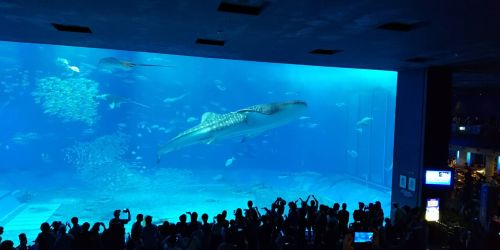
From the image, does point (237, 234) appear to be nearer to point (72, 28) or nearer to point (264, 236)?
point (264, 236)

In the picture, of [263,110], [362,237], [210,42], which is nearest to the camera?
[362,237]

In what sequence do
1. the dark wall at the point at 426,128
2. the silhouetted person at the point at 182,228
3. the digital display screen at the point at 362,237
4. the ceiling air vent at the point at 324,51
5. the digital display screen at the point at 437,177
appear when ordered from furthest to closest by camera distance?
1. the dark wall at the point at 426,128
2. the digital display screen at the point at 437,177
3. the ceiling air vent at the point at 324,51
4. the silhouetted person at the point at 182,228
5. the digital display screen at the point at 362,237

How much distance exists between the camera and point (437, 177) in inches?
359

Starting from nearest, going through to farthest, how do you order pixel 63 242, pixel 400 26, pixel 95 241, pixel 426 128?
1. pixel 63 242
2. pixel 95 241
3. pixel 400 26
4. pixel 426 128

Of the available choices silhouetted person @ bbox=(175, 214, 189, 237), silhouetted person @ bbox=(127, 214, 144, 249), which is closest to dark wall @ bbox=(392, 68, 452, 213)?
silhouetted person @ bbox=(175, 214, 189, 237)

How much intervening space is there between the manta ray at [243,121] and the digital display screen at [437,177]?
4188 mm

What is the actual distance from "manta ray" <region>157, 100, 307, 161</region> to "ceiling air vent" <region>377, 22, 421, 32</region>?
18.3ft

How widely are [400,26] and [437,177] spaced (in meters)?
5.23

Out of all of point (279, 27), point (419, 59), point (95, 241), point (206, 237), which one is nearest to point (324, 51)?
point (419, 59)

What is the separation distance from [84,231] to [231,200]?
57.7 feet

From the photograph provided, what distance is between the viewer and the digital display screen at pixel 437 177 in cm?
909

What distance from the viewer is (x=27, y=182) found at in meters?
31.2

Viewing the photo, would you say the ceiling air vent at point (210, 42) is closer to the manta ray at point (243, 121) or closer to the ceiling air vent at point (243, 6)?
the ceiling air vent at point (243, 6)

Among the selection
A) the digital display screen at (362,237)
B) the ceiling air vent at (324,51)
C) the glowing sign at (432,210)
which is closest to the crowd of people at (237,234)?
the digital display screen at (362,237)
